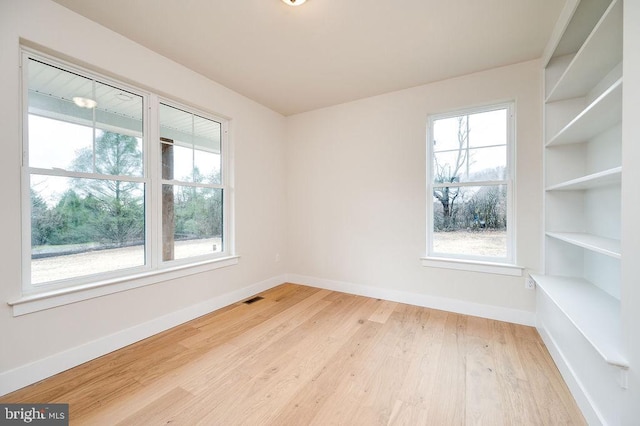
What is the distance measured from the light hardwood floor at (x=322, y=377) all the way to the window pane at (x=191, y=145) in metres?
1.60

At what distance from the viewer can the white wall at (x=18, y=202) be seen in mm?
1642

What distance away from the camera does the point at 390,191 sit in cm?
325

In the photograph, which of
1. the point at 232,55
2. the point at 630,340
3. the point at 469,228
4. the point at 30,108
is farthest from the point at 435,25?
the point at 30,108

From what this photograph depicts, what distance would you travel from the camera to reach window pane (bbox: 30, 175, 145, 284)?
184cm

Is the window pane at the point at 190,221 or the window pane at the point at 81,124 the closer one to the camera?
the window pane at the point at 81,124

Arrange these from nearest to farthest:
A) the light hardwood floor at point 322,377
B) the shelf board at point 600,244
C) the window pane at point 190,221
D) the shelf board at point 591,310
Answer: the shelf board at point 591,310 < the shelf board at point 600,244 < the light hardwood floor at point 322,377 < the window pane at point 190,221

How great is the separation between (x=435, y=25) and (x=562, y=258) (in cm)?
235

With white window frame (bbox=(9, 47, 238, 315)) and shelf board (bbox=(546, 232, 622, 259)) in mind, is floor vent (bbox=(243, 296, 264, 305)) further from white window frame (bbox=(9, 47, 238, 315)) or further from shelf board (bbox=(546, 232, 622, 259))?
shelf board (bbox=(546, 232, 622, 259))

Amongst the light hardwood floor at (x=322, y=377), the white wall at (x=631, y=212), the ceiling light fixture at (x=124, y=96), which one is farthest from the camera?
the ceiling light fixture at (x=124, y=96)

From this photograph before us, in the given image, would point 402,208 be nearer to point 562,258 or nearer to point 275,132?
point 562,258

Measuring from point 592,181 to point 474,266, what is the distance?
4.28 feet

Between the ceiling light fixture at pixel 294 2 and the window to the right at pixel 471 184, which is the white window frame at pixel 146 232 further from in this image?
the window to the right at pixel 471 184

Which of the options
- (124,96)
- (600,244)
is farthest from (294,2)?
(600,244)

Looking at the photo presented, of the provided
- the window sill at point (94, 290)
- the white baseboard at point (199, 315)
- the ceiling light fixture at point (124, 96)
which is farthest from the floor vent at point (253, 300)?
the ceiling light fixture at point (124, 96)
